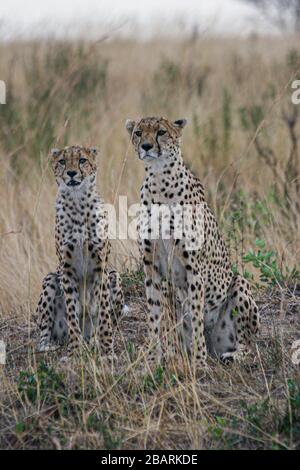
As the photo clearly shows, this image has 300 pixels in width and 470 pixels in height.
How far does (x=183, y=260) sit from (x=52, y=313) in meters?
0.72

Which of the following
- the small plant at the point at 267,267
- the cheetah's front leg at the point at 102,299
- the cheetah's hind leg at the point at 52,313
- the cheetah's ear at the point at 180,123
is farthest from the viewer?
the small plant at the point at 267,267

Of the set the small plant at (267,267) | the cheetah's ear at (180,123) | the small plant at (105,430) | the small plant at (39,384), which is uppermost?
the cheetah's ear at (180,123)

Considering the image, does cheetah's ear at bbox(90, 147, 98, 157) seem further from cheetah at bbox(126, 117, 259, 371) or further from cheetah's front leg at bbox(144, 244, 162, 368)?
cheetah's front leg at bbox(144, 244, 162, 368)

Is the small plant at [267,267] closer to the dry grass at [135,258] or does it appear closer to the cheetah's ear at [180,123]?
the dry grass at [135,258]

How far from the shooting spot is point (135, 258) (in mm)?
4930

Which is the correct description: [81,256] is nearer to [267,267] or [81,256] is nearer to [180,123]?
[180,123]

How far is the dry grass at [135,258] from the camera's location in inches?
129

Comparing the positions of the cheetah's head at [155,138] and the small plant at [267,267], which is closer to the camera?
the cheetah's head at [155,138]

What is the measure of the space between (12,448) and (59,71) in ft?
18.6

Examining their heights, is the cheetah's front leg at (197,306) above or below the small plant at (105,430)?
above

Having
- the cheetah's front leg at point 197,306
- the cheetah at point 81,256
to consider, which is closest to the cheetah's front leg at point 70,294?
the cheetah at point 81,256

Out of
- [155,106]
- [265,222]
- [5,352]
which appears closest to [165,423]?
[5,352]

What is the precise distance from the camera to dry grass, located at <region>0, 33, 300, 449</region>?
3289 millimetres
